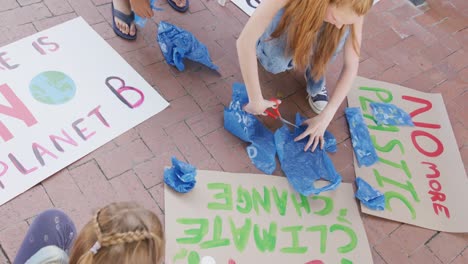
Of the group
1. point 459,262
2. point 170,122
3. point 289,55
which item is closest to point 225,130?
point 170,122

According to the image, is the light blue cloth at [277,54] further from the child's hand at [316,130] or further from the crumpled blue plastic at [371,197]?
the crumpled blue plastic at [371,197]

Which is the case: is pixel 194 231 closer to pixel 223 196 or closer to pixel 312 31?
pixel 223 196

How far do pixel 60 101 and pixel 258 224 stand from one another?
726 mm

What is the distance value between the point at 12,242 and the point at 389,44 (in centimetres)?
167

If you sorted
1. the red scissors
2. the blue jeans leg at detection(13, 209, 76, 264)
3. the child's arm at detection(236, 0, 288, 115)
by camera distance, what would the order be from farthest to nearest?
the red scissors, the child's arm at detection(236, 0, 288, 115), the blue jeans leg at detection(13, 209, 76, 264)

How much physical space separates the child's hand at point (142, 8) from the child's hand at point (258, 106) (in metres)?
0.52

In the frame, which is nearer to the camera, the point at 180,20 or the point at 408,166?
the point at 408,166

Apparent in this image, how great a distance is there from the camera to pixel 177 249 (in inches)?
48.0

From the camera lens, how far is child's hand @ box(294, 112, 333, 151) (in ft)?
4.94

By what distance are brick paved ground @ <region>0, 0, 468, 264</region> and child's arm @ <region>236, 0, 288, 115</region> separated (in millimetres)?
156

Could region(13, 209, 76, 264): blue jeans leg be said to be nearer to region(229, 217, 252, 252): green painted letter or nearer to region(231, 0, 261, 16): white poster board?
region(229, 217, 252, 252): green painted letter

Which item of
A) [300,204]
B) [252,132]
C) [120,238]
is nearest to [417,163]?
[300,204]

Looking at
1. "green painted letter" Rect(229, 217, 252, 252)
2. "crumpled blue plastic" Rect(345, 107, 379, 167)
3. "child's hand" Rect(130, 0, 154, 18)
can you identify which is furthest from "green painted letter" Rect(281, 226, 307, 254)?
"child's hand" Rect(130, 0, 154, 18)

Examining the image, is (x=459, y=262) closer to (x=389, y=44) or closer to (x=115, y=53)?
(x=389, y=44)
